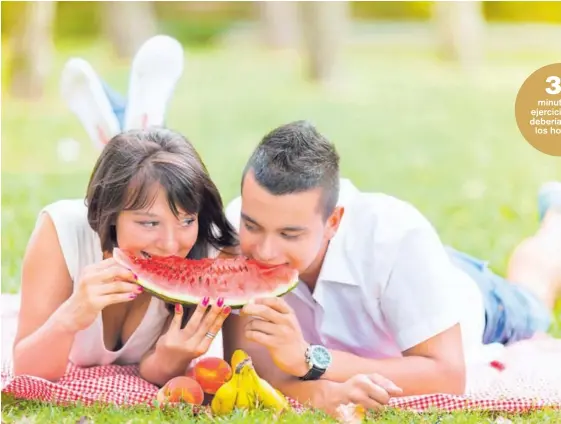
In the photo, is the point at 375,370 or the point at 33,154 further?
the point at 33,154

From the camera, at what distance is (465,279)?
3.86 m

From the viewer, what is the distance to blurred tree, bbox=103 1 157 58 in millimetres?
10242

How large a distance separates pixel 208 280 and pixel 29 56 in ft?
20.2

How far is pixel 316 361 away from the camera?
3.10 m

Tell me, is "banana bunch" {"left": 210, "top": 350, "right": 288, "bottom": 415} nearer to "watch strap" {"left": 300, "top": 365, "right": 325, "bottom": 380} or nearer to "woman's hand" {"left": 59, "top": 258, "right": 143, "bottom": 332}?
"watch strap" {"left": 300, "top": 365, "right": 325, "bottom": 380}

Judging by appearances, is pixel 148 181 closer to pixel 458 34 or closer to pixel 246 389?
pixel 246 389

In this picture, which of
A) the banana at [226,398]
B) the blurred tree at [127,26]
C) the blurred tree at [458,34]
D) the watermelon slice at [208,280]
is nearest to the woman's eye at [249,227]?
the watermelon slice at [208,280]

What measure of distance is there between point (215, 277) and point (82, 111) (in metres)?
1.37

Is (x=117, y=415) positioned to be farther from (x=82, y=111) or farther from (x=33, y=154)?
(x=33, y=154)

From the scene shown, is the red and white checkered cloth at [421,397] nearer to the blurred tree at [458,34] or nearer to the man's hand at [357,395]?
the man's hand at [357,395]

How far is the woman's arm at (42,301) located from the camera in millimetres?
3186

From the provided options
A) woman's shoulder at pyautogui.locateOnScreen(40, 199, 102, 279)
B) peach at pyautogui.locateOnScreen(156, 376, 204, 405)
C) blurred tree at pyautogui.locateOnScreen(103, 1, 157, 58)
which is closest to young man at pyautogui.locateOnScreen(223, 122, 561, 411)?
peach at pyautogui.locateOnScreen(156, 376, 204, 405)

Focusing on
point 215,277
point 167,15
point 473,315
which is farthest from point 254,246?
point 167,15

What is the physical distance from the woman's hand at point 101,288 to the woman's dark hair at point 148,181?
0.68 feet
